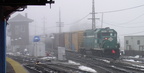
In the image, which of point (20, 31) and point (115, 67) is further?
point (20, 31)

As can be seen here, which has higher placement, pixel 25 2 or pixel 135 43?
pixel 25 2

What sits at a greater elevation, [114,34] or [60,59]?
→ [114,34]

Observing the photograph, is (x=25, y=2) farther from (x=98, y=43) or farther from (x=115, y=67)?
(x=98, y=43)

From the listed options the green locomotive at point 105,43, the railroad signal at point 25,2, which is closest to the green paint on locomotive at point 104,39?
the green locomotive at point 105,43

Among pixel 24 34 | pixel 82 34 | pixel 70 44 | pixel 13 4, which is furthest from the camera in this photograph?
pixel 24 34

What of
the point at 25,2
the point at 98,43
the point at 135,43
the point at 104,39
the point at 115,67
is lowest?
the point at 115,67

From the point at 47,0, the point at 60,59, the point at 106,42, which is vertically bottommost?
the point at 60,59

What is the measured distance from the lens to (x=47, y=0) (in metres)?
7.80

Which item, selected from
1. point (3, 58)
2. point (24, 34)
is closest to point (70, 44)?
point (24, 34)

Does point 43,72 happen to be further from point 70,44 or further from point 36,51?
point 70,44

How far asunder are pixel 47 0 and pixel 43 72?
739 centimetres

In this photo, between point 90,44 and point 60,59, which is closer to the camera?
point 60,59

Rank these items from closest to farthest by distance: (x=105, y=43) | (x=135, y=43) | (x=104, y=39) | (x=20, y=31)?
(x=105, y=43), (x=104, y=39), (x=135, y=43), (x=20, y=31)

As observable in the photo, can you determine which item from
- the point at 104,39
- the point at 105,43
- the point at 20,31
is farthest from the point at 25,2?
the point at 20,31
